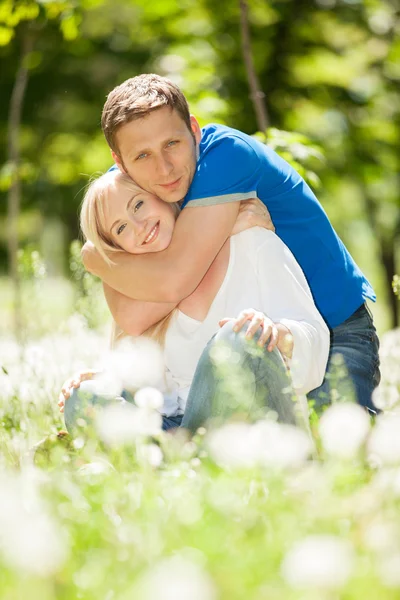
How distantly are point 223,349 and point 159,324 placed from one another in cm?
68

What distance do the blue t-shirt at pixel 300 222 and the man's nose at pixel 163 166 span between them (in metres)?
0.10

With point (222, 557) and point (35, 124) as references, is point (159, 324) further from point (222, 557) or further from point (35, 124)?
point (35, 124)

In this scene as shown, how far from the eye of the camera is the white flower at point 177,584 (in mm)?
1049

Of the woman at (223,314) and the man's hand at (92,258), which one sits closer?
the woman at (223,314)

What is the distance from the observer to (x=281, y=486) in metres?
1.59

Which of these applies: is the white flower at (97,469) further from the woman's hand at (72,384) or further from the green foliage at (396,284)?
the green foliage at (396,284)

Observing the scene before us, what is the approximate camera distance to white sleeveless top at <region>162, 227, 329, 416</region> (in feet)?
8.26

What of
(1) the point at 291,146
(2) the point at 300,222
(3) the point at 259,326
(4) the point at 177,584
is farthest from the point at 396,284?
(1) the point at 291,146

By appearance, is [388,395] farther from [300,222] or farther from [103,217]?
[103,217]

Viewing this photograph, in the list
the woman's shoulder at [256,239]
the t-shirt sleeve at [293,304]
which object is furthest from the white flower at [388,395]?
the woman's shoulder at [256,239]

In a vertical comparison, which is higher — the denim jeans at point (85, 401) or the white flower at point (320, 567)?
the white flower at point (320, 567)

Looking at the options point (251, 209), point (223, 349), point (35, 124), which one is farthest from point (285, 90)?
point (223, 349)

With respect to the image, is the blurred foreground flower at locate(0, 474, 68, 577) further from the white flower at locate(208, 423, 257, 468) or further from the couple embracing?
the couple embracing

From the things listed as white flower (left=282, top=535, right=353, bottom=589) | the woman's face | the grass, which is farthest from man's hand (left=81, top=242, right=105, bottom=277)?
white flower (left=282, top=535, right=353, bottom=589)
